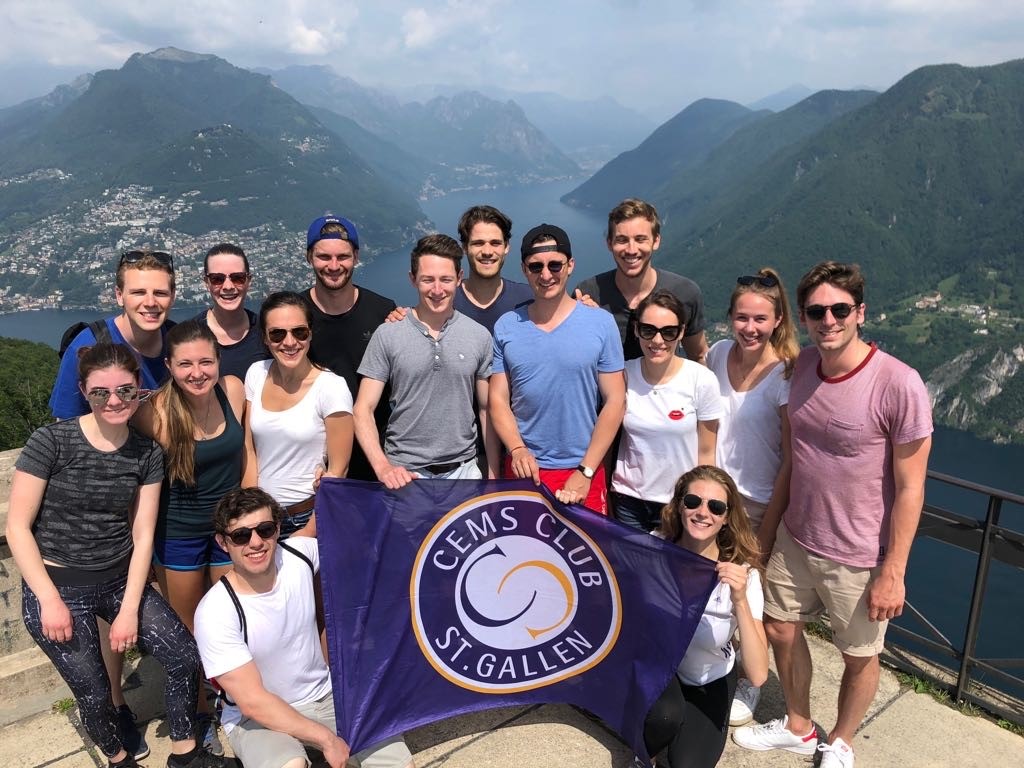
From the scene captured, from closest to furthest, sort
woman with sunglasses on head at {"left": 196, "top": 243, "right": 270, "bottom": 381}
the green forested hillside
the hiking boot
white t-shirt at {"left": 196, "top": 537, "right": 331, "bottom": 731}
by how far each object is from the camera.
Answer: white t-shirt at {"left": 196, "top": 537, "right": 331, "bottom": 731}, the hiking boot, woman with sunglasses on head at {"left": 196, "top": 243, "right": 270, "bottom": 381}, the green forested hillside

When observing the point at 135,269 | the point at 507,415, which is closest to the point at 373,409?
the point at 507,415

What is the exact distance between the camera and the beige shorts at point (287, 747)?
11.8 ft

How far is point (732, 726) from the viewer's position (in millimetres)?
4473

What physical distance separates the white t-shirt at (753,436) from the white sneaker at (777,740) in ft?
4.69

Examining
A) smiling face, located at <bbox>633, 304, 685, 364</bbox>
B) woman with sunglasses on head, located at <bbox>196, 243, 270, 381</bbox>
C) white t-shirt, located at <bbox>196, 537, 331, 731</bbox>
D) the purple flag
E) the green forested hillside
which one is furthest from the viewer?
the green forested hillside

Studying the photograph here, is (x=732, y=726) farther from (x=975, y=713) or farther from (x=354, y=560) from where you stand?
(x=354, y=560)

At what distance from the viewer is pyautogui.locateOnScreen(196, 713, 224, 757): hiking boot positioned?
4.12m

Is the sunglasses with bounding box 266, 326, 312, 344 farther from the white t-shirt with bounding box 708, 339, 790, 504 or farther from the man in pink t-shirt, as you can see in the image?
the man in pink t-shirt

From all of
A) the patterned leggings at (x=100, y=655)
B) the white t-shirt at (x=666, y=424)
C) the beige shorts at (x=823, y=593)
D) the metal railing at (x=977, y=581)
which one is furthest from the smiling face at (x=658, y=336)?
the patterned leggings at (x=100, y=655)

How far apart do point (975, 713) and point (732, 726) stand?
67.4 inches

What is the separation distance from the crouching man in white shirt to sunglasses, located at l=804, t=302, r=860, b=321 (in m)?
3.08

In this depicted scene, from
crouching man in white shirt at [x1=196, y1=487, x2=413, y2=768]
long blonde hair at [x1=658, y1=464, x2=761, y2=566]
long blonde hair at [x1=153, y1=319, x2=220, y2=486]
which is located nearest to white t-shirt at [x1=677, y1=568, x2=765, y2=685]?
long blonde hair at [x1=658, y1=464, x2=761, y2=566]

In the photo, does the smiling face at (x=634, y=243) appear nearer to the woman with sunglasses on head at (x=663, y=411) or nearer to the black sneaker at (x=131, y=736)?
the woman with sunglasses on head at (x=663, y=411)

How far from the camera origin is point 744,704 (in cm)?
456
